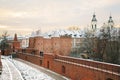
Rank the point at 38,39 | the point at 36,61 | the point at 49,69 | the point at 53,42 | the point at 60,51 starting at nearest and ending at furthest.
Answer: the point at 49,69 < the point at 36,61 < the point at 38,39 < the point at 60,51 < the point at 53,42

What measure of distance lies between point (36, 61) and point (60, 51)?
43018 millimetres

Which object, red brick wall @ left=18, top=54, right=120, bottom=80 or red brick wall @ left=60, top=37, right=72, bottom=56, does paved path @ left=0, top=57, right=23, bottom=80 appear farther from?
red brick wall @ left=60, top=37, right=72, bottom=56

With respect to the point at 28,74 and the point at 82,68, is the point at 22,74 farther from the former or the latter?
the point at 82,68

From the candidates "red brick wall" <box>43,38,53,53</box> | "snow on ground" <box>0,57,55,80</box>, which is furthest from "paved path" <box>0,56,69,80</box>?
"red brick wall" <box>43,38,53,53</box>

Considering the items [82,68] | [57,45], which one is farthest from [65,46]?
[82,68]

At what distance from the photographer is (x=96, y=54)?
4159 centimetres

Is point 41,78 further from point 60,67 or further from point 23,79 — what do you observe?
point 60,67

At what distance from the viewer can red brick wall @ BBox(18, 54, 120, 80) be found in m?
15.0

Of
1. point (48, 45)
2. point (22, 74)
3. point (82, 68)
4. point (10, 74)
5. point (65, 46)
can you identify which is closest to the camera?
point (82, 68)

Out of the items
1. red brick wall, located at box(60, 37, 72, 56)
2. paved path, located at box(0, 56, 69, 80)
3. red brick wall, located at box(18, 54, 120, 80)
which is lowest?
paved path, located at box(0, 56, 69, 80)

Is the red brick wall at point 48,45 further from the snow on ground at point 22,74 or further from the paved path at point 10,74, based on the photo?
the snow on ground at point 22,74

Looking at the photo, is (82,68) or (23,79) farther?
(23,79)

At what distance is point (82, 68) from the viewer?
60.2 feet

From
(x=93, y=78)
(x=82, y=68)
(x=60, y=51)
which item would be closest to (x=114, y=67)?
(x=93, y=78)
